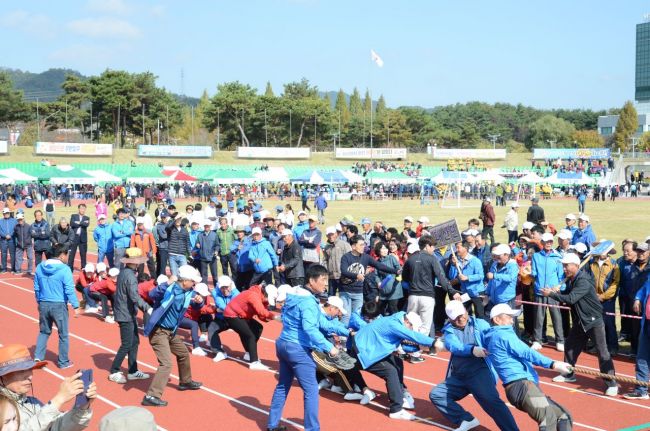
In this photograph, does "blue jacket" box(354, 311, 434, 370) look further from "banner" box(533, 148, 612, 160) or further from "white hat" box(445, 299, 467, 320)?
"banner" box(533, 148, 612, 160)

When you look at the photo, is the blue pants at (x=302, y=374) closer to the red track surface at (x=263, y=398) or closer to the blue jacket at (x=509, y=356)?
the red track surface at (x=263, y=398)

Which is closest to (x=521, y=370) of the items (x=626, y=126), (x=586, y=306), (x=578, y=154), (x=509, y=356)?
(x=509, y=356)

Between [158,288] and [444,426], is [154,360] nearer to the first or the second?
[158,288]

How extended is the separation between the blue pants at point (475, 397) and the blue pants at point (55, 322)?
5.65 metres

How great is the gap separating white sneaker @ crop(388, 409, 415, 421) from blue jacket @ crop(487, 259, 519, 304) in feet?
10.4

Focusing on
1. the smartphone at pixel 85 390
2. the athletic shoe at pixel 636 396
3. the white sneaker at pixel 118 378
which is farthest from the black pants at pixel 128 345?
the athletic shoe at pixel 636 396

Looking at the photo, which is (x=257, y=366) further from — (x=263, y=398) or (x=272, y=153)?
(x=272, y=153)

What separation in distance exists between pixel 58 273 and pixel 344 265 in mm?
4297

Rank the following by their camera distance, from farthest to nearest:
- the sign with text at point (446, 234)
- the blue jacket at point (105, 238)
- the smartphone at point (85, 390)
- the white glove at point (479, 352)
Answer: the blue jacket at point (105, 238) < the sign with text at point (446, 234) < the white glove at point (479, 352) < the smartphone at point (85, 390)

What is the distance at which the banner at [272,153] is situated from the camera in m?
83.8

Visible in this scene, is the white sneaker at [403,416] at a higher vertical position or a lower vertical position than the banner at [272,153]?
lower

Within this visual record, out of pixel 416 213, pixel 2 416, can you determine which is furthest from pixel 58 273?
pixel 416 213

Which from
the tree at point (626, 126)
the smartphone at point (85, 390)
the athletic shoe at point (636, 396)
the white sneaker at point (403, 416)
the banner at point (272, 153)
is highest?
the tree at point (626, 126)

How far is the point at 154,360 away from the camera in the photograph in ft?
36.8
